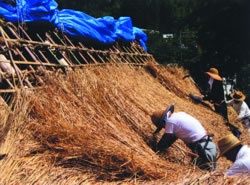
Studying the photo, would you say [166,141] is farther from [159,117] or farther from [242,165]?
[242,165]

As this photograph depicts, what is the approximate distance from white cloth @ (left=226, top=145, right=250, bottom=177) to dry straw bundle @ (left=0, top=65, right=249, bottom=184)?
27 cm

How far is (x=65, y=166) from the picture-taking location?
2.38m

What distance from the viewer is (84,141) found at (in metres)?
2.41

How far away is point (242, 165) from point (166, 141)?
84 centimetres

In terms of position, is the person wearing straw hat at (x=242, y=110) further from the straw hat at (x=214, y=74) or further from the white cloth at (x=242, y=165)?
the white cloth at (x=242, y=165)

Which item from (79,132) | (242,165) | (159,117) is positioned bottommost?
(242,165)

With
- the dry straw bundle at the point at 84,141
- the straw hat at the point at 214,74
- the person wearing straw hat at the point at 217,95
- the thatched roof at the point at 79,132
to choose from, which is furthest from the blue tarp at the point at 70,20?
the person wearing straw hat at the point at 217,95

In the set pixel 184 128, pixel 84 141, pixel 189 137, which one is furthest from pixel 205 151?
pixel 84 141

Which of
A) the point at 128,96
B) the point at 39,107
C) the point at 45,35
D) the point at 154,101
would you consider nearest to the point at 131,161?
the point at 39,107

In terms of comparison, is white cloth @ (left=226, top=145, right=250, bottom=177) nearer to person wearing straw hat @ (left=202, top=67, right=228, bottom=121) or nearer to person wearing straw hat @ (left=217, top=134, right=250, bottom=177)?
person wearing straw hat @ (left=217, top=134, right=250, bottom=177)

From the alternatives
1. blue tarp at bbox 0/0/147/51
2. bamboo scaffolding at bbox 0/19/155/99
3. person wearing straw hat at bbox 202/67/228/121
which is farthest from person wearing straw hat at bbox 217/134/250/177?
blue tarp at bbox 0/0/147/51

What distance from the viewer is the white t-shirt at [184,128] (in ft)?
9.31

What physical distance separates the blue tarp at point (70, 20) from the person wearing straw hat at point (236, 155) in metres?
2.96

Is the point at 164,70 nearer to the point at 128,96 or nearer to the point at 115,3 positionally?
the point at 128,96
